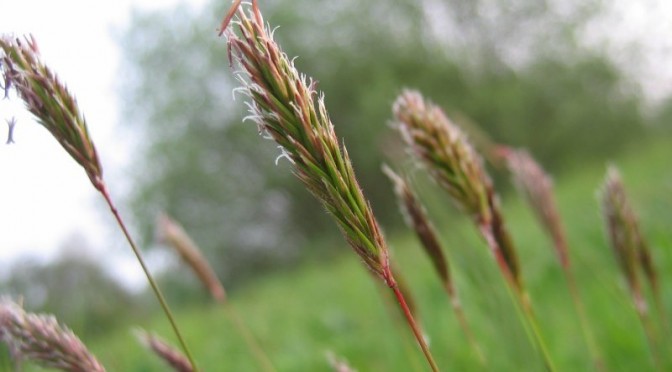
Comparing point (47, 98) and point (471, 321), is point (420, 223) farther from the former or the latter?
point (471, 321)

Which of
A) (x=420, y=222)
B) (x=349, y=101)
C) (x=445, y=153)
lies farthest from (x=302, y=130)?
(x=349, y=101)

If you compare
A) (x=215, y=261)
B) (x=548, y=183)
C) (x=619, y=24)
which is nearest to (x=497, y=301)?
(x=548, y=183)

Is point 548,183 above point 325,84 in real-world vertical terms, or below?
below

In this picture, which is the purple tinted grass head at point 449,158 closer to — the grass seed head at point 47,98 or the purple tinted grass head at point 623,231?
the purple tinted grass head at point 623,231

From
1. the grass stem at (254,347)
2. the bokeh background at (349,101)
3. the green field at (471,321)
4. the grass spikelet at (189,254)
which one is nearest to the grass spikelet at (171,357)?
the grass stem at (254,347)

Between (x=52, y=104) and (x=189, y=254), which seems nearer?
(x=52, y=104)

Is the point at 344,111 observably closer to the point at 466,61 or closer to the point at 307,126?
the point at 466,61

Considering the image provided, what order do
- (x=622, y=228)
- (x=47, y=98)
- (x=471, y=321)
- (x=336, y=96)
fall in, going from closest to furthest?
(x=47, y=98) < (x=622, y=228) < (x=471, y=321) < (x=336, y=96)
